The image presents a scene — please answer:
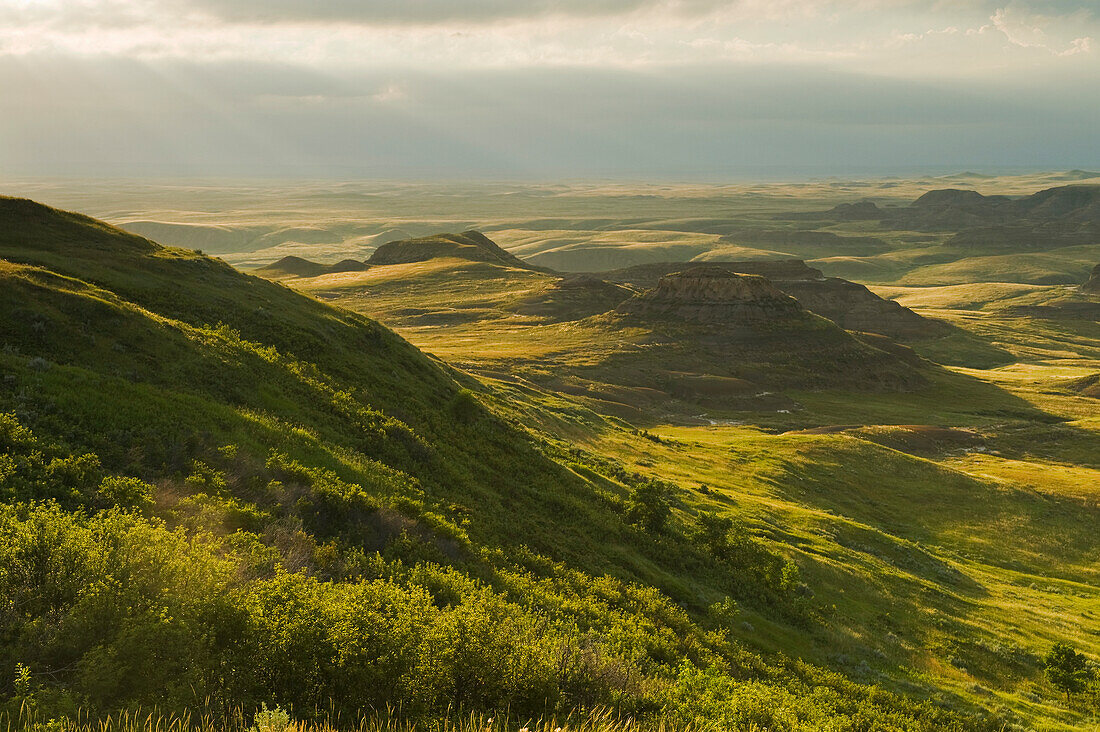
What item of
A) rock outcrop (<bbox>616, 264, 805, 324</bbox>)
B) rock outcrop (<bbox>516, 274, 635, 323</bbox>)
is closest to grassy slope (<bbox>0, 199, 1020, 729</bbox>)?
rock outcrop (<bbox>616, 264, 805, 324</bbox>)

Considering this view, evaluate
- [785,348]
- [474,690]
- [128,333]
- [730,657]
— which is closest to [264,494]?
[474,690]

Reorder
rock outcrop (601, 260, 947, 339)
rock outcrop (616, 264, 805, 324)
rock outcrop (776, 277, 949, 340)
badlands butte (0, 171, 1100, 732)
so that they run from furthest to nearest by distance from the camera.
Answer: rock outcrop (601, 260, 947, 339), rock outcrop (776, 277, 949, 340), rock outcrop (616, 264, 805, 324), badlands butte (0, 171, 1100, 732)

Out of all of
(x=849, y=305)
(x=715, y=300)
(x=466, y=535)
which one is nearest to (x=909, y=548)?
(x=466, y=535)

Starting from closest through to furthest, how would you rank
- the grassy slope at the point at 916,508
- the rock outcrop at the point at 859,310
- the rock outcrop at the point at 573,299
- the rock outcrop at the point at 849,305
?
the grassy slope at the point at 916,508 → the rock outcrop at the point at 573,299 → the rock outcrop at the point at 859,310 → the rock outcrop at the point at 849,305

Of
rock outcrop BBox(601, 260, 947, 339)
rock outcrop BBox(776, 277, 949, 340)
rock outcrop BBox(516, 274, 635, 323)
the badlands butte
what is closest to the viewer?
the badlands butte

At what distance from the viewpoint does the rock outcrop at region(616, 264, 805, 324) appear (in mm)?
123750

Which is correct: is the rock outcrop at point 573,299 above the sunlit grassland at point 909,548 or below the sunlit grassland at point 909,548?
→ above

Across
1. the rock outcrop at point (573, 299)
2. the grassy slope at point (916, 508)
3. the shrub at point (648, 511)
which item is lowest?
the grassy slope at point (916, 508)

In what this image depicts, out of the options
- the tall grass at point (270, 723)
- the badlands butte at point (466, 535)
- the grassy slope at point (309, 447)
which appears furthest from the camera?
the grassy slope at point (309, 447)

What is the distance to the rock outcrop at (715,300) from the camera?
124 m

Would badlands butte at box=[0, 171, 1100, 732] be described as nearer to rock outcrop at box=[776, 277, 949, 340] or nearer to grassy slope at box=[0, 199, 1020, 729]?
grassy slope at box=[0, 199, 1020, 729]

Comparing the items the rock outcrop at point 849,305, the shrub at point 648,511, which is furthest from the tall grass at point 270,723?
the rock outcrop at point 849,305

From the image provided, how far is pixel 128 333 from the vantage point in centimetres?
2514

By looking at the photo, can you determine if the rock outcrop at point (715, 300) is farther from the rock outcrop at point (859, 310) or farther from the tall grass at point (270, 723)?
the tall grass at point (270, 723)
